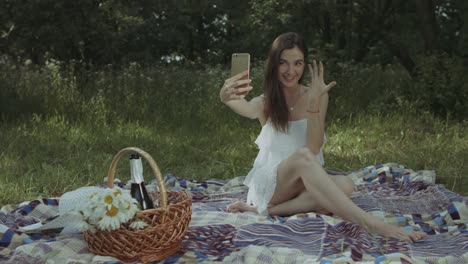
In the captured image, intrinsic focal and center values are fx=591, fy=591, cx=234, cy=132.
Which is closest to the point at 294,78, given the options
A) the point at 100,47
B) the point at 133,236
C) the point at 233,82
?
the point at 233,82

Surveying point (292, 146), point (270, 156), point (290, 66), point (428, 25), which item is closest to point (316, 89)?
point (290, 66)

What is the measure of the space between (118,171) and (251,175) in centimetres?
142

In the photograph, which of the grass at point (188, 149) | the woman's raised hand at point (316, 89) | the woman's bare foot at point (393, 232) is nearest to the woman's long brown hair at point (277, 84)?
the woman's raised hand at point (316, 89)

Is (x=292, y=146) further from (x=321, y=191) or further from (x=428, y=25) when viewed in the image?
(x=428, y=25)

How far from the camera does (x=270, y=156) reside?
12.6ft

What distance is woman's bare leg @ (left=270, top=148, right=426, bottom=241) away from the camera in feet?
10.5

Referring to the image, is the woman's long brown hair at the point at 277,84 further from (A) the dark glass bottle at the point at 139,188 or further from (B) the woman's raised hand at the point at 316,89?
(A) the dark glass bottle at the point at 139,188

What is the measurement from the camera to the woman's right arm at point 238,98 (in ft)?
11.2

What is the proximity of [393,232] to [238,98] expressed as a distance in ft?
3.81

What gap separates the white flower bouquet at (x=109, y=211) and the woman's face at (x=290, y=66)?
1.58 m

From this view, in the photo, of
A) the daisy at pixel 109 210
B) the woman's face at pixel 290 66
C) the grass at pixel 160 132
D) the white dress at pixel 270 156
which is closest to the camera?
the daisy at pixel 109 210

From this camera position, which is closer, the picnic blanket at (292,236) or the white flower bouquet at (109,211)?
the white flower bouquet at (109,211)

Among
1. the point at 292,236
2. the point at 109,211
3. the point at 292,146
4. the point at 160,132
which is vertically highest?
the point at 292,146

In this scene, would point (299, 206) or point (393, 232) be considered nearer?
point (393, 232)
